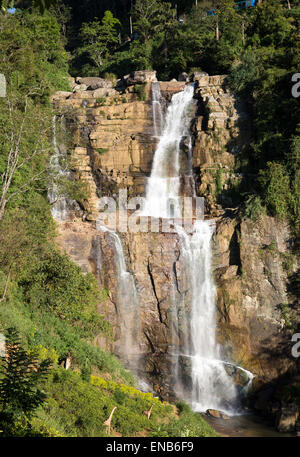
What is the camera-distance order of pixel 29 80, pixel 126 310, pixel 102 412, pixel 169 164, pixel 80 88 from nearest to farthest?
pixel 102 412
pixel 126 310
pixel 169 164
pixel 29 80
pixel 80 88

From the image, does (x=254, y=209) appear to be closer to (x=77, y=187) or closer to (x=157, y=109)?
(x=77, y=187)

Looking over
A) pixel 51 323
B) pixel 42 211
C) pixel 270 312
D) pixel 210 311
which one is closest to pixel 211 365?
pixel 210 311

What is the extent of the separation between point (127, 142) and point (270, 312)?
14273mm

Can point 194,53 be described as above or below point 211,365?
above

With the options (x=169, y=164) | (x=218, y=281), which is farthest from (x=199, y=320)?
(x=169, y=164)

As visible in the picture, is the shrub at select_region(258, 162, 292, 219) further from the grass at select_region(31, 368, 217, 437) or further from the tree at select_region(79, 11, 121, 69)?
the tree at select_region(79, 11, 121, 69)

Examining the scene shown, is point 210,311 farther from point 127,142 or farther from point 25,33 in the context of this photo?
point 25,33

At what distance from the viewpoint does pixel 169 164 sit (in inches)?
1009

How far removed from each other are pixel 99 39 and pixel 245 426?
138 ft

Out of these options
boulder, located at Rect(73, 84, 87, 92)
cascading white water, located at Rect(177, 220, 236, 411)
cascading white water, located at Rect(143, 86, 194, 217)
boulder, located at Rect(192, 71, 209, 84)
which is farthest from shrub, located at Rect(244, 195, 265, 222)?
boulder, located at Rect(73, 84, 87, 92)

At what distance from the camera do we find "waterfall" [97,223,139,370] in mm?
18953

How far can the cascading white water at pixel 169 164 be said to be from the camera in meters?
24.2

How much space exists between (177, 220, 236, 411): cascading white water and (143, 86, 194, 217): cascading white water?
3.69 meters

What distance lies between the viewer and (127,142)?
26.4 m
